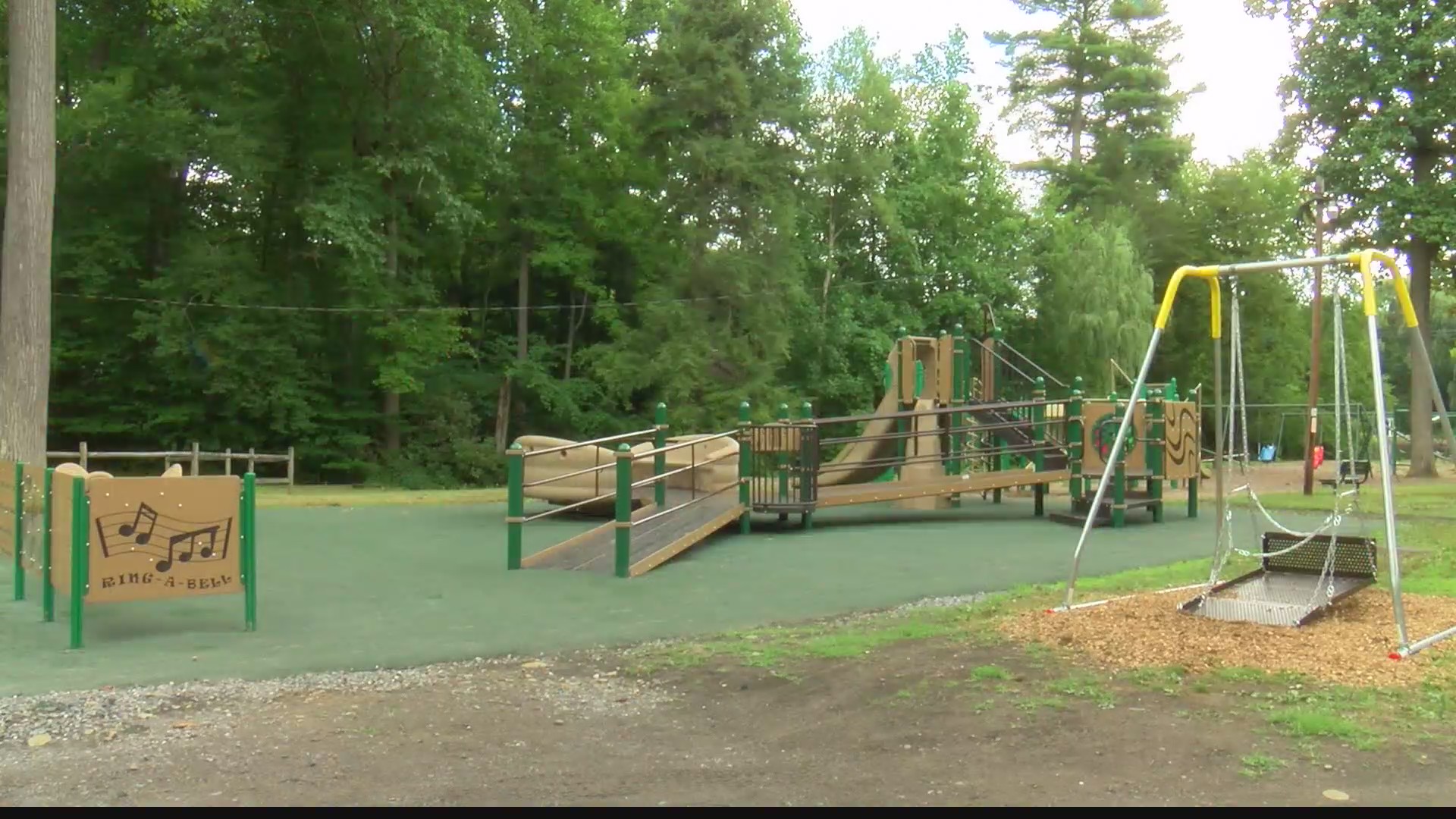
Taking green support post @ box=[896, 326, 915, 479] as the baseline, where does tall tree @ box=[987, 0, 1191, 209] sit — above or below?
above

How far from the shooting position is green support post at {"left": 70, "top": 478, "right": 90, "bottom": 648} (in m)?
7.40

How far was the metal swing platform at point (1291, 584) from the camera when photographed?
7637 millimetres

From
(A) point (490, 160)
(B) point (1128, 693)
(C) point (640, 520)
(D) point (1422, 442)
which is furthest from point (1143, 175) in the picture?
(B) point (1128, 693)

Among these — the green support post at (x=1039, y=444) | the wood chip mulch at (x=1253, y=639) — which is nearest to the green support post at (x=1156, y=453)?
the green support post at (x=1039, y=444)

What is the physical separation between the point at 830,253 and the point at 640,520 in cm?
2848

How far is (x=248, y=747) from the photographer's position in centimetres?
507

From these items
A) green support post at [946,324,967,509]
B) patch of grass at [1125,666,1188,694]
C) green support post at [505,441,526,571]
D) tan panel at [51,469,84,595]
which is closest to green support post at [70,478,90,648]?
tan panel at [51,469,84,595]

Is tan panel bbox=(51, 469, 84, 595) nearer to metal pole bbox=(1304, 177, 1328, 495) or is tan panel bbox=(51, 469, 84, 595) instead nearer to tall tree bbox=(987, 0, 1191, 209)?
metal pole bbox=(1304, 177, 1328, 495)

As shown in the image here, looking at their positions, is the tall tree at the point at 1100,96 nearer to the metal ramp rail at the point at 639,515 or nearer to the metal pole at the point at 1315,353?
the metal pole at the point at 1315,353

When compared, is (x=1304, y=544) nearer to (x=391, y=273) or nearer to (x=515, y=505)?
(x=515, y=505)

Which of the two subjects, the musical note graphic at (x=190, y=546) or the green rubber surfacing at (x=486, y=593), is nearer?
the green rubber surfacing at (x=486, y=593)

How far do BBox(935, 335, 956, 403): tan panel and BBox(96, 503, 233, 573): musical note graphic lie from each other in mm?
11826

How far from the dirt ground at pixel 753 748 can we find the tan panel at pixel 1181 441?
1065cm

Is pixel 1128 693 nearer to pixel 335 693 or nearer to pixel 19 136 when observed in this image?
pixel 335 693
